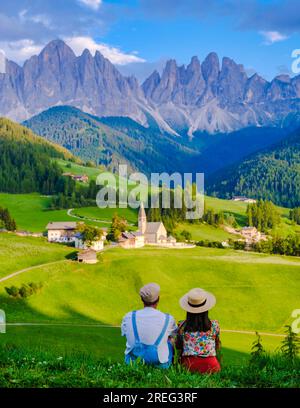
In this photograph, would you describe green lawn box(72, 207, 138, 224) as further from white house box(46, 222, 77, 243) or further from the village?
white house box(46, 222, 77, 243)

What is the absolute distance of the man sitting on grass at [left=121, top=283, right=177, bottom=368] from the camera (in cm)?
1305

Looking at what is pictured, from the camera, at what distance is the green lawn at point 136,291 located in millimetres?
50500

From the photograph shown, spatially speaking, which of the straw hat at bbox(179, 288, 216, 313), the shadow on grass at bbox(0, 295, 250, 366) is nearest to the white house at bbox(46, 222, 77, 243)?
the shadow on grass at bbox(0, 295, 250, 366)

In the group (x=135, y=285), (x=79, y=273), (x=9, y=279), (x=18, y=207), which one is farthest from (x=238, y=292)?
(x=18, y=207)

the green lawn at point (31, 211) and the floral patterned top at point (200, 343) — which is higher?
the floral patterned top at point (200, 343)

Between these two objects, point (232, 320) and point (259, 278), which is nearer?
point (232, 320)

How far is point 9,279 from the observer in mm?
72750

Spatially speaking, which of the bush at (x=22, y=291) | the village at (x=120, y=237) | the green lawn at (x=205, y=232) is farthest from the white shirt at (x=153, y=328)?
the green lawn at (x=205, y=232)

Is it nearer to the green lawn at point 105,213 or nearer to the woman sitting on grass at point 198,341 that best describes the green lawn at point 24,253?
the green lawn at point 105,213

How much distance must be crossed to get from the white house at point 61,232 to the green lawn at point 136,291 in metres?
15.5

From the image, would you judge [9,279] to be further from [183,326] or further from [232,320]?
A: [183,326]

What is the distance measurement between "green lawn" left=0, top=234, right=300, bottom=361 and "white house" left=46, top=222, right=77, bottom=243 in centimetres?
1547
